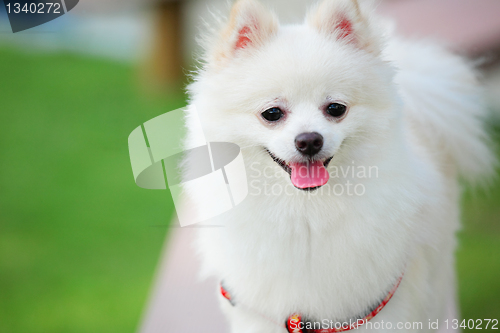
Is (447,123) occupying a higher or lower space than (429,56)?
lower

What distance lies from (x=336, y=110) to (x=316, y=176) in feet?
0.83

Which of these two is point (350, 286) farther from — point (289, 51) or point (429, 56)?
point (429, 56)

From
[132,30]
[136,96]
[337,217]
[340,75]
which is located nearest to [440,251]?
[337,217]

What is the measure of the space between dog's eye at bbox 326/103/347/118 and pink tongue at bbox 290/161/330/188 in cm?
19

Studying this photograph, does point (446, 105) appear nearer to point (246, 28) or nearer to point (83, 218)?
point (246, 28)

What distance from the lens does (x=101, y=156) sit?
470cm

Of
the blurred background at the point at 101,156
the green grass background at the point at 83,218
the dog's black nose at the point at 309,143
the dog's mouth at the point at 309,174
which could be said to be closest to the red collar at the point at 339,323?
the dog's mouth at the point at 309,174

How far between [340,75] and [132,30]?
18.9 ft

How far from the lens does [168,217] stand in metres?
3.97

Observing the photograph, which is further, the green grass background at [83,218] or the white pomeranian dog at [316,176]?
the green grass background at [83,218]

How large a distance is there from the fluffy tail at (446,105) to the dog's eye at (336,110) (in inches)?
29.2

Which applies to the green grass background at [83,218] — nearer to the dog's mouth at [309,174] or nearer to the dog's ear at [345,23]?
the dog's mouth at [309,174]

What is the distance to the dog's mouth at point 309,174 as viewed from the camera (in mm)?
1376

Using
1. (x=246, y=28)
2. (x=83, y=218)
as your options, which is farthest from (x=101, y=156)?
(x=246, y=28)
